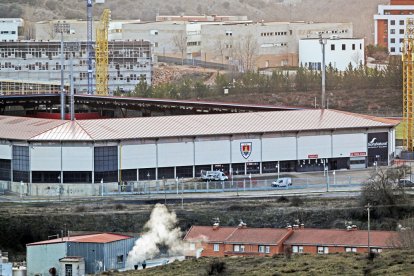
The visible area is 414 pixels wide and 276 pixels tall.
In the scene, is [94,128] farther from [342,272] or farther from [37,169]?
[342,272]

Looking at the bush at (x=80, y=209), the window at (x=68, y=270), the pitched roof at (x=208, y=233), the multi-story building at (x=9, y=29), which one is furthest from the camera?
the multi-story building at (x=9, y=29)

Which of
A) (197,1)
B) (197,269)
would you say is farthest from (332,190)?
Answer: (197,1)

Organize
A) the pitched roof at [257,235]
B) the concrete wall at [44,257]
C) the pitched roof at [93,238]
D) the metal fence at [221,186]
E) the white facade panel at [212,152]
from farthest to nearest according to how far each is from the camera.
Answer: the white facade panel at [212,152]
the metal fence at [221,186]
the pitched roof at [257,235]
the pitched roof at [93,238]
the concrete wall at [44,257]

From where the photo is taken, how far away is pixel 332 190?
68.6 metres

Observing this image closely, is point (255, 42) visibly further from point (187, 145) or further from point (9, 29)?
point (187, 145)

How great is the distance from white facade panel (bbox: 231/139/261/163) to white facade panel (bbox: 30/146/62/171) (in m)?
6.65

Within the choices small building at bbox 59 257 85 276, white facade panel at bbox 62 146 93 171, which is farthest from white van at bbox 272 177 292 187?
small building at bbox 59 257 85 276

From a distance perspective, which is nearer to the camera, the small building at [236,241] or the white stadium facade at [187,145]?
the small building at [236,241]

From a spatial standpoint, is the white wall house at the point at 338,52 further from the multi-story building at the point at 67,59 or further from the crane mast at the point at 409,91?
the crane mast at the point at 409,91

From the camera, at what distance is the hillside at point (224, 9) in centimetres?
14525

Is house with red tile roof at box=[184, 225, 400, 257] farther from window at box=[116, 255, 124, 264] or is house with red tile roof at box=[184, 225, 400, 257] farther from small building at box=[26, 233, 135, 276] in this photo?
small building at box=[26, 233, 135, 276]

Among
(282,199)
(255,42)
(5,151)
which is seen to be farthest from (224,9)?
(282,199)

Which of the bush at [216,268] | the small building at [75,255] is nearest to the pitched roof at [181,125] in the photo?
the small building at [75,255]

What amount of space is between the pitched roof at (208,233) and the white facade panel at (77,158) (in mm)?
12653
